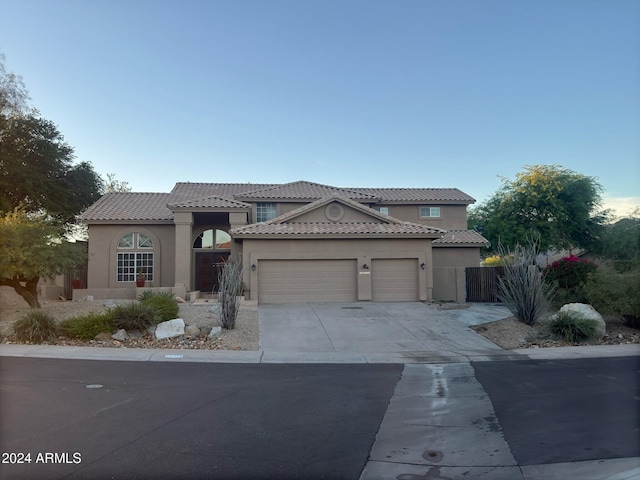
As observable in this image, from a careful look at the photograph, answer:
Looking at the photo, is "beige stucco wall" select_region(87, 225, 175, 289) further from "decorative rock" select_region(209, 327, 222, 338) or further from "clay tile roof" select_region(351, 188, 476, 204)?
"clay tile roof" select_region(351, 188, 476, 204)

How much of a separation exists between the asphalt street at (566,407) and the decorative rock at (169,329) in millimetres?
8377

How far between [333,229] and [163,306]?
9.76 metres

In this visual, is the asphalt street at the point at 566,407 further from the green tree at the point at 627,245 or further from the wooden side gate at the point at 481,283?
the wooden side gate at the point at 481,283

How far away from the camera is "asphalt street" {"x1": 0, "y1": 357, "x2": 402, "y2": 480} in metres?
5.40

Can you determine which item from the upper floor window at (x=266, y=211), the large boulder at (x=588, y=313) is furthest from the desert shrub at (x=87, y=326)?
the upper floor window at (x=266, y=211)

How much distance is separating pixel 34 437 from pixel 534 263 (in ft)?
50.8

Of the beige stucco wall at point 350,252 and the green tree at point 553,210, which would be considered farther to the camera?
the green tree at point 553,210

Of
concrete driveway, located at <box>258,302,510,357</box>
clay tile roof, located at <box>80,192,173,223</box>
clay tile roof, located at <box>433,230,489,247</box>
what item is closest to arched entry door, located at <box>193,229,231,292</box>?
clay tile roof, located at <box>80,192,173,223</box>

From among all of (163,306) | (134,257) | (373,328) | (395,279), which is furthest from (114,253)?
(373,328)

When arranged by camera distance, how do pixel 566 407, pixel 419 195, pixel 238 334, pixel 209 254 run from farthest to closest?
pixel 419 195 → pixel 209 254 → pixel 238 334 → pixel 566 407

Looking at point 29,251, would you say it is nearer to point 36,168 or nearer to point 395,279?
point 395,279

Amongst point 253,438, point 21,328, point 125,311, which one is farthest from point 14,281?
point 253,438

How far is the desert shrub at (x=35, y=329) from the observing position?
1391 cm

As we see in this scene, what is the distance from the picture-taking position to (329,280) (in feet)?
75.2
